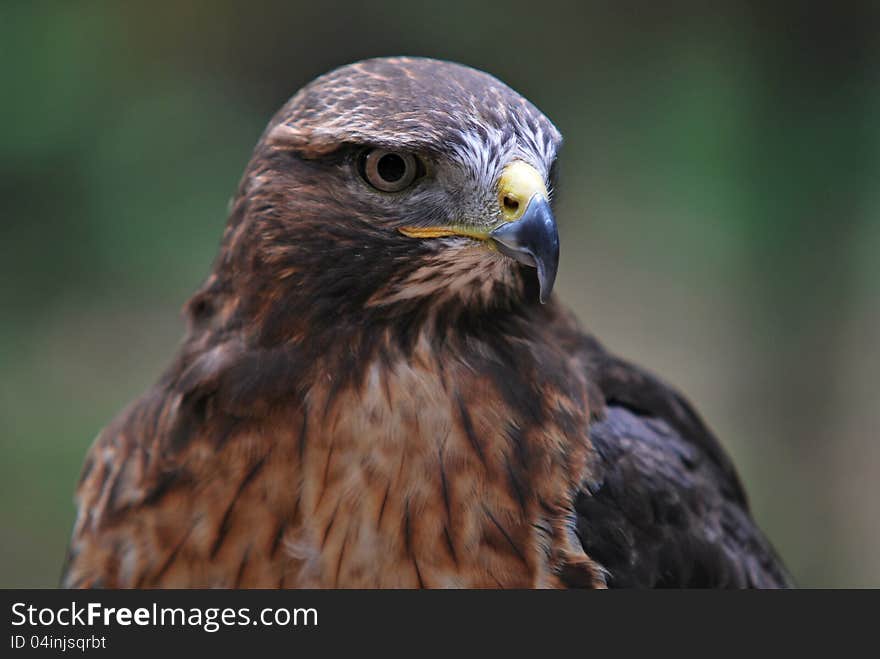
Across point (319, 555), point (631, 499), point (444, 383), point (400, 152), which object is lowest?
point (319, 555)

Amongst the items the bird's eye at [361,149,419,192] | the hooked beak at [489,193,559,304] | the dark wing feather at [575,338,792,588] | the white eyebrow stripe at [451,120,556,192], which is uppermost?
the white eyebrow stripe at [451,120,556,192]

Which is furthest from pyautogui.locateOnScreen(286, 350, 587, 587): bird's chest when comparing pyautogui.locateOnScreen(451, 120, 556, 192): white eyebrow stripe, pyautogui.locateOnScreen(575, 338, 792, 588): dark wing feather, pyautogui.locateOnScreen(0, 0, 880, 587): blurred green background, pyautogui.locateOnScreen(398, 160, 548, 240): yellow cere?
pyautogui.locateOnScreen(0, 0, 880, 587): blurred green background

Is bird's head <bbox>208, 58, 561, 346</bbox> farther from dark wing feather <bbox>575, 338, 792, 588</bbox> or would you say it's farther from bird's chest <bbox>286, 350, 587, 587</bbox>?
dark wing feather <bbox>575, 338, 792, 588</bbox>

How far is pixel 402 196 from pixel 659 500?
31.5 inches

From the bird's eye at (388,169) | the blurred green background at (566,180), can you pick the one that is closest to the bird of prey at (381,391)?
the bird's eye at (388,169)

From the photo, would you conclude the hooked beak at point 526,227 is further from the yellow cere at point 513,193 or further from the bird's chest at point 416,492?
the bird's chest at point 416,492

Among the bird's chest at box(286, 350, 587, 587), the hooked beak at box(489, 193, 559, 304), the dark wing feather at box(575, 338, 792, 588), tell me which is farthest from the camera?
the dark wing feather at box(575, 338, 792, 588)

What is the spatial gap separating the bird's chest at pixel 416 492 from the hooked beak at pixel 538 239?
1.08ft

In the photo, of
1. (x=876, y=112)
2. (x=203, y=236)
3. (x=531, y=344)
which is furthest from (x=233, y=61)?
(x=531, y=344)

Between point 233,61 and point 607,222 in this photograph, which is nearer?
point 233,61

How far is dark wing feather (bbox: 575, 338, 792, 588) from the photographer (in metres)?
1.95

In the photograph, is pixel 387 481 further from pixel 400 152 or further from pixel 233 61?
pixel 233 61

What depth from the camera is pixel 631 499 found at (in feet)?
6.53

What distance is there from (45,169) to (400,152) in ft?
8.10
